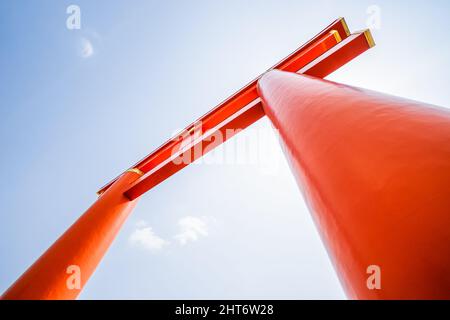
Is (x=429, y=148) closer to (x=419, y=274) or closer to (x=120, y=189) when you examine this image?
(x=419, y=274)

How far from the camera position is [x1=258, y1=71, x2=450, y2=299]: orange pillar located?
19.5 inches

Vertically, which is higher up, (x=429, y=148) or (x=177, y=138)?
(x=177, y=138)

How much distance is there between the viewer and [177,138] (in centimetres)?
458

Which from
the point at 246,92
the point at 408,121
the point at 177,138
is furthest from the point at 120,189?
the point at 408,121

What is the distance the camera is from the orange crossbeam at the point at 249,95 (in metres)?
3.58

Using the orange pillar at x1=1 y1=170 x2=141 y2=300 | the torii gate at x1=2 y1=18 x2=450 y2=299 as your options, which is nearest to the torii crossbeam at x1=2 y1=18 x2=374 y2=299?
the orange pillar at x1=1 y1=170 x2=141 y2=300

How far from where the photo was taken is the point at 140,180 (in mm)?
3688

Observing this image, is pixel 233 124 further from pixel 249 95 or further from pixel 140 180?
pixel 140 180

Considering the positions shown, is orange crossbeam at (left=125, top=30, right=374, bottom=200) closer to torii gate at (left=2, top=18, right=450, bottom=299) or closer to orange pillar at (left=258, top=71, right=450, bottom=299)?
torii gate at (left=2, top=18, right=450, bottom=299)

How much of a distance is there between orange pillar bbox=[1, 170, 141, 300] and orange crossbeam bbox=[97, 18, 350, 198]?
1.06m

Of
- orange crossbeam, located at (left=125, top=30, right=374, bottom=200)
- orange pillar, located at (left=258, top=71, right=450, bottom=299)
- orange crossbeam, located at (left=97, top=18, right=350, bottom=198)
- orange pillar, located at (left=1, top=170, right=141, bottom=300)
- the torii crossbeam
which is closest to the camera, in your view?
orange pillar, located at (left=258, top=71, right=450, bottom=299)
